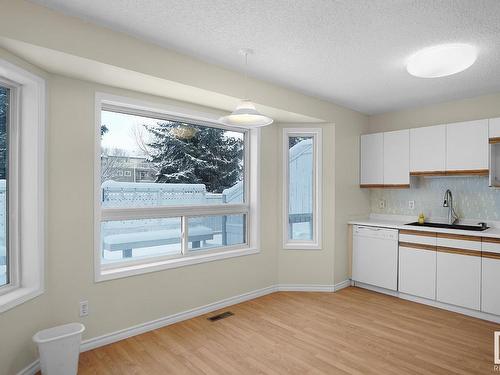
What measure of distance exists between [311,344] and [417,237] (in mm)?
1985

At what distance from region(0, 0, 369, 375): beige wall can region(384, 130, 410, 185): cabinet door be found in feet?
3.86

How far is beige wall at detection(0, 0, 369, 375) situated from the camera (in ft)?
7.00

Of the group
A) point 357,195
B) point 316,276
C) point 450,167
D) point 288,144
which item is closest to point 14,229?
point 288,144

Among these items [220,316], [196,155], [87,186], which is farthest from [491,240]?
[87,186]

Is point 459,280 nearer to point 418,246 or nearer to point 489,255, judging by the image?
point 489,255

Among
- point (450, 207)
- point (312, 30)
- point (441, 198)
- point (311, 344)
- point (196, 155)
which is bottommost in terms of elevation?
point (311, 344)

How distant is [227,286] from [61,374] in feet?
6.09

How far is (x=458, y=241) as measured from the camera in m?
3.48

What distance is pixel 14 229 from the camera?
2420 millimetres

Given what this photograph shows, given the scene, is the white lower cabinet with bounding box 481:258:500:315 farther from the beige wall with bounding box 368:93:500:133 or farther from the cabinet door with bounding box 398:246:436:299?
the beige wall with bounding box 368:93:500:133

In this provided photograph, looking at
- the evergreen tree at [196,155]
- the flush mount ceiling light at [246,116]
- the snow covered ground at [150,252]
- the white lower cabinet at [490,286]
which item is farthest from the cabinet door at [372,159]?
the flush mount ceiling light at [246,116]

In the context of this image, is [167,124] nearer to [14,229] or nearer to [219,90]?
[219,90]

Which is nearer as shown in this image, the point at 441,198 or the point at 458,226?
the point at 458,226

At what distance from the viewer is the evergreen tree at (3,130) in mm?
2328
